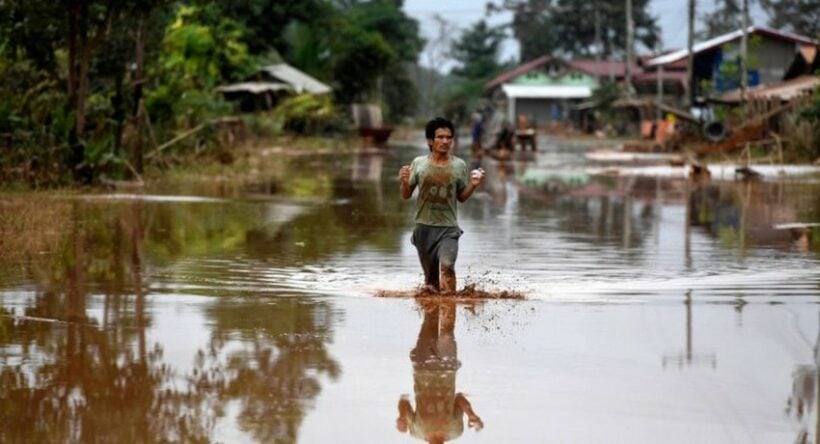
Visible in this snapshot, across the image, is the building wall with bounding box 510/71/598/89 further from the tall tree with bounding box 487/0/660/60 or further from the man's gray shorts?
the man's gray shorts

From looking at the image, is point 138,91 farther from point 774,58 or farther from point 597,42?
point 597,42

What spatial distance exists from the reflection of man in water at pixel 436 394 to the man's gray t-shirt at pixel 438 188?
1322 millimetres

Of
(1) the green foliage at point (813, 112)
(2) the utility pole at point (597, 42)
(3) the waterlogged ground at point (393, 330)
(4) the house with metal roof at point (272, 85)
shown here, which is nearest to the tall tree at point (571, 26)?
(2) the utility pole at point (597, 42)

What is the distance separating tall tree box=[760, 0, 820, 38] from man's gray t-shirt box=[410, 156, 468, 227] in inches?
2969

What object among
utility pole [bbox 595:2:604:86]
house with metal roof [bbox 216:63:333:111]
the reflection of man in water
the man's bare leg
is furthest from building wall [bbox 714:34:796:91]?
the reflection of man in water

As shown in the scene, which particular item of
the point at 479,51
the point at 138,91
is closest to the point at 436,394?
the point at 138,91

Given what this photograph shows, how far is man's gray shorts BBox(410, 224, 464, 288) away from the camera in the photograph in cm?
1137

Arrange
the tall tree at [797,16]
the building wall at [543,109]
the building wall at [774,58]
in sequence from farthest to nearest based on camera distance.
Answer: the building wall at [543,109] < the tall tree at [797,16] < the building wall at [774,58]

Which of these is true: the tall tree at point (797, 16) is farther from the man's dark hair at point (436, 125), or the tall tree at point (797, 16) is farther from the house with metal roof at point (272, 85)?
the man's dark hair at point (436, 125)

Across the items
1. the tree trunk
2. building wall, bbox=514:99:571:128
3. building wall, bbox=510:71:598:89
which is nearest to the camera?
the tree trunk

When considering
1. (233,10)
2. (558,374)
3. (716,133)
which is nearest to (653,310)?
(558,374)

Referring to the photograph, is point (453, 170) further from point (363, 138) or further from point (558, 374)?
point (363, 138)

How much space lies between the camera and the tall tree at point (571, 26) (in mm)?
106812

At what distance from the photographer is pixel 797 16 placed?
89562mm
